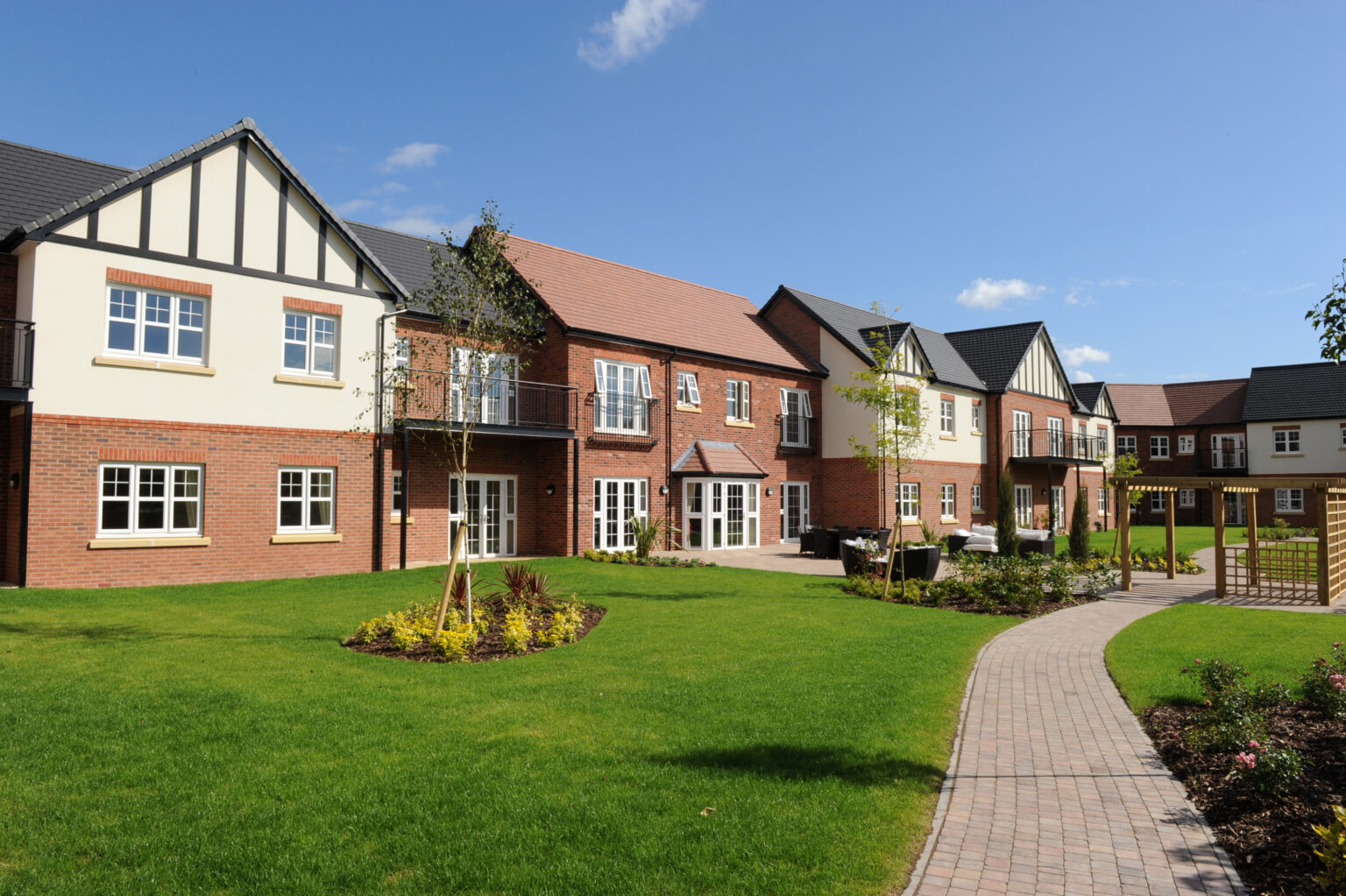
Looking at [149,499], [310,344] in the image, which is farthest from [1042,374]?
[149,499]

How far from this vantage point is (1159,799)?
17.1 ft

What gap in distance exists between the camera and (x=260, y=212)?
645 inches

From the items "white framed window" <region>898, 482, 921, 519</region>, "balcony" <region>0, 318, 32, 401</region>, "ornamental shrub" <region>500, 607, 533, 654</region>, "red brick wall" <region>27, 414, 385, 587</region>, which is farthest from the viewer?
"white framed window" <region>898, 482, 921, 519</region>

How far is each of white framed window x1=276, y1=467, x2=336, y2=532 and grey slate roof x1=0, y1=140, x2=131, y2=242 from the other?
6.20 meters

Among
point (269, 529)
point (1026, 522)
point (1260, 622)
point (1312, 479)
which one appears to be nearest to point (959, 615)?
point (1260, 622)

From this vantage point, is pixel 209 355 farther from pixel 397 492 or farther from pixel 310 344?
pixel 397 492

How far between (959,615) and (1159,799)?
8162mm

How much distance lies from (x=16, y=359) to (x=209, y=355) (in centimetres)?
282

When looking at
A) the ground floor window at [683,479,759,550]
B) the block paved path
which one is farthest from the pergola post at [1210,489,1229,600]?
the ground floor window at [683,479,759,550]

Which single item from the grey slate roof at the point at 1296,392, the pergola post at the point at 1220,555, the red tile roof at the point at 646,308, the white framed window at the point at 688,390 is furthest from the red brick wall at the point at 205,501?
the grey slate roof at the point at 1296,392

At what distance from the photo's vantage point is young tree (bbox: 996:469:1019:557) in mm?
22375

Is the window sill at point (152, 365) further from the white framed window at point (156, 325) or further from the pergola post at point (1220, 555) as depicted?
the pergola post at point (1220, 555)

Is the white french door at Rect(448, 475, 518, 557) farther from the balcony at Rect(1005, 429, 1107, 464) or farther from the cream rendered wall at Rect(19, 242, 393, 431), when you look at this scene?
the balcony at Rect(1005, 429, 1107, 464)

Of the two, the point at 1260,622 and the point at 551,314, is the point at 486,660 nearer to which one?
the point at 1260,622
